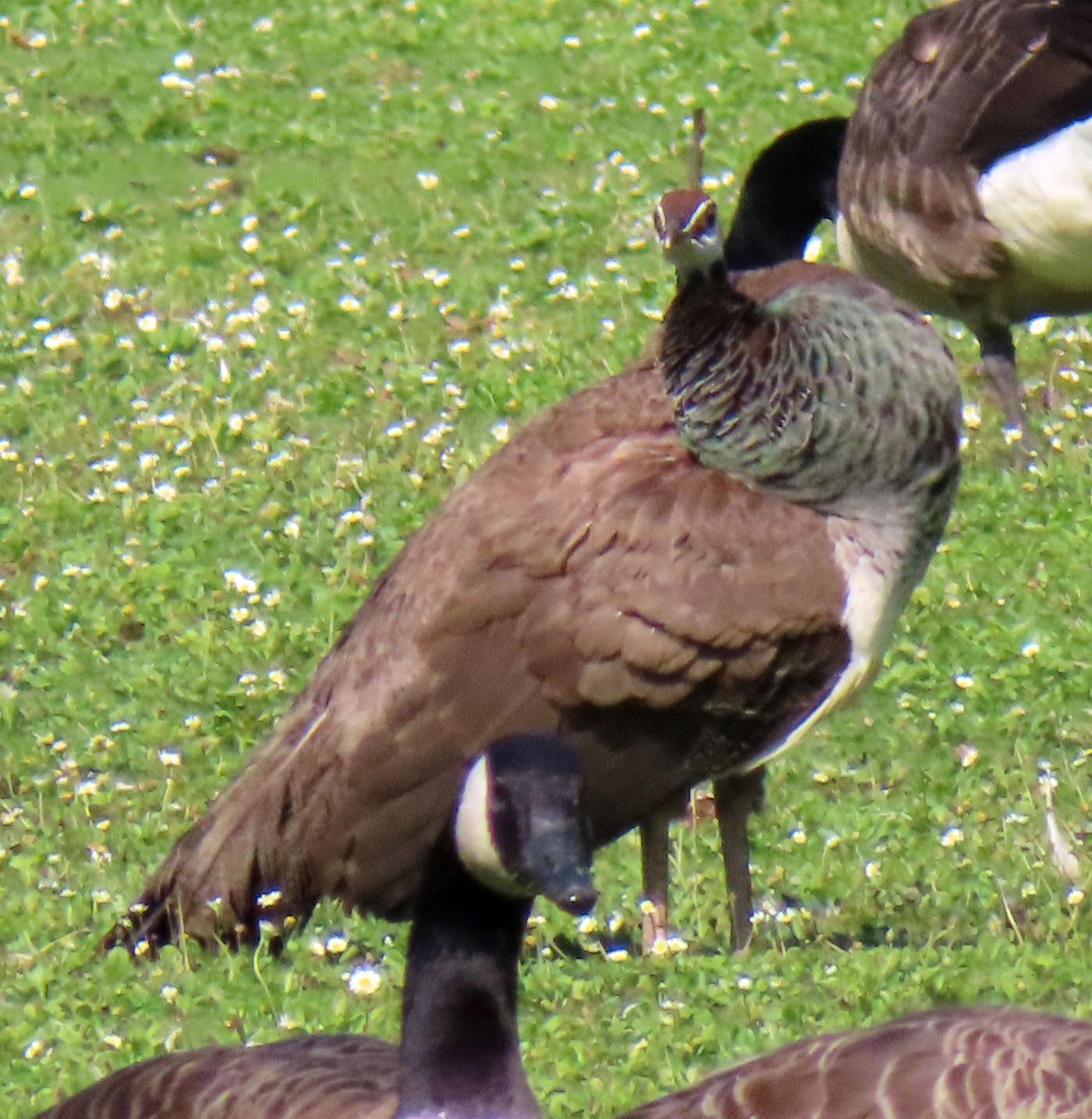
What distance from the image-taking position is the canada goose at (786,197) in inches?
307

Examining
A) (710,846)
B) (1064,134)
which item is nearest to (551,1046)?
(710,846)

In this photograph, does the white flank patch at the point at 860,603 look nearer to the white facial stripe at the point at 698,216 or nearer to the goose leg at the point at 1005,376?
the white facial stripe at the point at 698,216

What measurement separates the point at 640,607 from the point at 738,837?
741 millimetres

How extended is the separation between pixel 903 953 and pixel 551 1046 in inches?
32.5

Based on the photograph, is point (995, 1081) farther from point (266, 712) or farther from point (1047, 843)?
point (266, 712)

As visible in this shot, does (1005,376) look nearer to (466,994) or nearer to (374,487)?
(374,487)

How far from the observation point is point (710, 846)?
648 cm

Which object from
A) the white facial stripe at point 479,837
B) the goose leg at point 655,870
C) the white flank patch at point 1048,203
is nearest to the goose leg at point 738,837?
the goose leg at point 655,870

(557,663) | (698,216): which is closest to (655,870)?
(557,663)

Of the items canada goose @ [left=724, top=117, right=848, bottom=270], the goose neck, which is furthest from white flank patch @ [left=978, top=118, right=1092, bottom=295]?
the goose neck

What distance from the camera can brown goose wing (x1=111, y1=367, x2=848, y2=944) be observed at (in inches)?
212

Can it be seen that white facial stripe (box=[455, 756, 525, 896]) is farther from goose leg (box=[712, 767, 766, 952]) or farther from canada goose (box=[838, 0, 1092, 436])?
canada goose (box=[838, 0, 1092, 436])

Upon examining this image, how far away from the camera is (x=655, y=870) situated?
5762mm

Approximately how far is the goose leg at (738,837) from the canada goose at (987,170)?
309 cm
